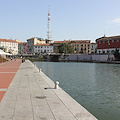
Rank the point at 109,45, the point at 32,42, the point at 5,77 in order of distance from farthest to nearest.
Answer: the point at 32,42 → the point at 109,45 → the point at 5,77

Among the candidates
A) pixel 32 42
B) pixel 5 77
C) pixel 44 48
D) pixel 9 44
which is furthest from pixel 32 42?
pixel 5 77

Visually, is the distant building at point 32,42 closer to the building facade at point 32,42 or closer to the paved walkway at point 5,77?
the building facade at point 32,42

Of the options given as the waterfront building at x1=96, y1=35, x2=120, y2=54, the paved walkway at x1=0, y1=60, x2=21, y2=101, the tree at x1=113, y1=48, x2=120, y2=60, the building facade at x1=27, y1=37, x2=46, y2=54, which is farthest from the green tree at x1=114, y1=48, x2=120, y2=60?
the building facade at x1=27, y1=37, x2=46, y2=54

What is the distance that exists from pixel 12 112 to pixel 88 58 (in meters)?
87.8

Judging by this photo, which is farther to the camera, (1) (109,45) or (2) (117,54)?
(1) (109,45)

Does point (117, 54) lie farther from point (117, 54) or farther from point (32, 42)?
point (32, 42)

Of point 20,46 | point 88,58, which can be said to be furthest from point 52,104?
point 20,46

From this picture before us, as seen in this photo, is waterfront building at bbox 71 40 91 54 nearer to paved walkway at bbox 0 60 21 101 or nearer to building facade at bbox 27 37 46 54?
building facade at bbox 27 37 46 54

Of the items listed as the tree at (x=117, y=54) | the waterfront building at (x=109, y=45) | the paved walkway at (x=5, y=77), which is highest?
the waterfront building at (x=109, y=45)

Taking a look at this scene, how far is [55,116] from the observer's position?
5945mm

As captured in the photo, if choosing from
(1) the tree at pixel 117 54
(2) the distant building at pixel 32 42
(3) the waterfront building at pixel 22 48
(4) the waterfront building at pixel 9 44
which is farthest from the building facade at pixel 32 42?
(1) the tree at pixel 117 54

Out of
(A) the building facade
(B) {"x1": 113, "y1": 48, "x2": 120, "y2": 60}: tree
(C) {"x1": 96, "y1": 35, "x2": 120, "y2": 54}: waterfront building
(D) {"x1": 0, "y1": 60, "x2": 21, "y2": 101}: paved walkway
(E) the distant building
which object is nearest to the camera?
(D) {"x1": 0, "y1": 60, "x2": 21, "y2": 101}: paved walkway

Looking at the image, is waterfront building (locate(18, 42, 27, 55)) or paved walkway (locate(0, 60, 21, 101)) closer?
paved walkway (locate(0, 60, 21, 101))

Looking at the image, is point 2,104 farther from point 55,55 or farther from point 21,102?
point 55,55
